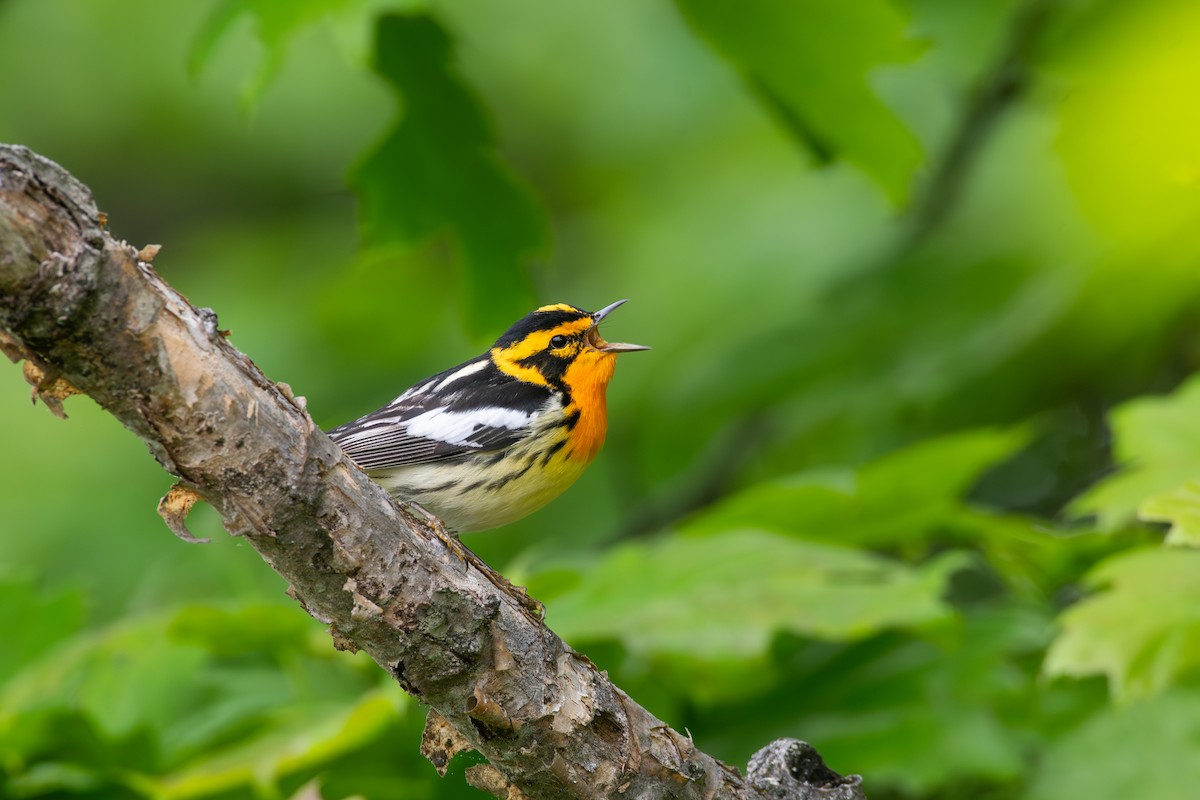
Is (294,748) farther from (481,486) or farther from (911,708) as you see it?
(911,708)

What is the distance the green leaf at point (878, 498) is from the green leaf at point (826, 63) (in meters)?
0.85

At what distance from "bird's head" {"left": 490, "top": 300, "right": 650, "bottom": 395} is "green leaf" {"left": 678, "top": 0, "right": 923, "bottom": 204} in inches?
34.1

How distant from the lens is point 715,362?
18.1ft

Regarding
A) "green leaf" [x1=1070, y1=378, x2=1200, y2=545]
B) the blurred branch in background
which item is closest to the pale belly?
"green leaf" [x1=1070, y1=378, x2=1200, y2=545]

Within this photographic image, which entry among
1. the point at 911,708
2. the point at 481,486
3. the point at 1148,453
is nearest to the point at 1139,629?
the point at 1148,453

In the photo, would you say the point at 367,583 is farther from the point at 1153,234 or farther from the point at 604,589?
the point at 1153,234

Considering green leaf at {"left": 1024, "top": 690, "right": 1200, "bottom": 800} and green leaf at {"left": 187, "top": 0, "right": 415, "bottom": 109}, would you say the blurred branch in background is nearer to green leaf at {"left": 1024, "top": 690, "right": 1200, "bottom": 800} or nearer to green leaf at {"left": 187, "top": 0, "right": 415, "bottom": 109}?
green leaf at {"left": 1024, "top": 690, "right": 1200, "bottom": 800}

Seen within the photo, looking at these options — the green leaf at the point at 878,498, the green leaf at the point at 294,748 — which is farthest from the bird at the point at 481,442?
the green leaf at the point at 878,498

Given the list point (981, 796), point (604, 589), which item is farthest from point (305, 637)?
point (981, 796)

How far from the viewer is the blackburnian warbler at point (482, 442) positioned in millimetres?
3580

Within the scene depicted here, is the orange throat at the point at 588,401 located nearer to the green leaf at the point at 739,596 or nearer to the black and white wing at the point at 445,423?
the black and white wing at the point at 445,423

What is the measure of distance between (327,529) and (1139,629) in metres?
2.24

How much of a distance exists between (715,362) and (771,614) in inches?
85.9

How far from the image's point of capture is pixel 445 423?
3633mm
